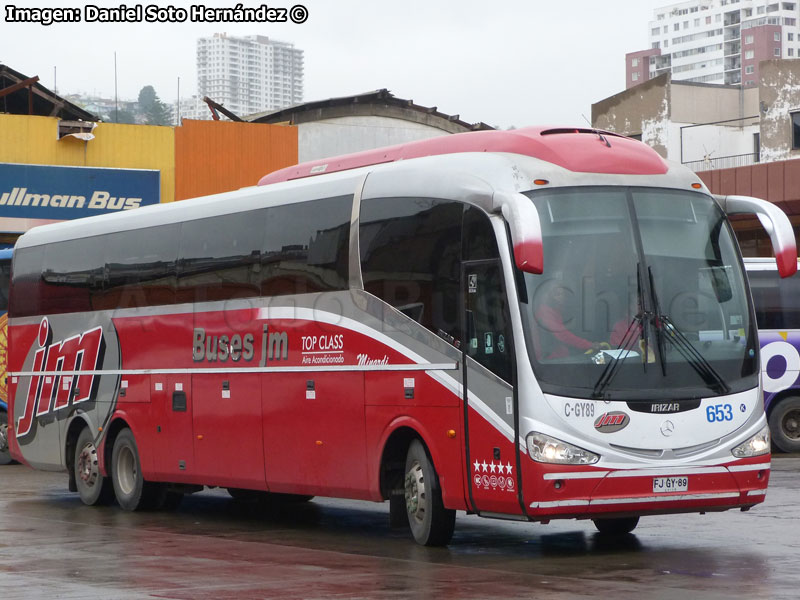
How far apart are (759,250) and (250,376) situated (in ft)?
74.4

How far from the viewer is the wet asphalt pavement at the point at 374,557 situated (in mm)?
10172

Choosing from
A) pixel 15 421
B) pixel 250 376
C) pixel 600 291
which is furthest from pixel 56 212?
pixel 600 291

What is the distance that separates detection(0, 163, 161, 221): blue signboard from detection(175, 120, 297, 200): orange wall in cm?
92

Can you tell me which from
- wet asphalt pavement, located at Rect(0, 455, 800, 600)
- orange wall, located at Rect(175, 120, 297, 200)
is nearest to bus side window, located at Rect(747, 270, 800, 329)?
wet asphalt pavement, located at Rect(0, 455, 800, 600)

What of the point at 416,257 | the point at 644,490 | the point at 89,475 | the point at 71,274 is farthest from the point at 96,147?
the point at 644,490

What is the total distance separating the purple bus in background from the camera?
2422 cm

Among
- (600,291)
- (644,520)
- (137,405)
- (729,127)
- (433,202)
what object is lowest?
(644,520)

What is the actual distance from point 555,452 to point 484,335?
1.22m

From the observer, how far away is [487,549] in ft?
42.2

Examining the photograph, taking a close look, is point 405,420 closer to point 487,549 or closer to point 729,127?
point 487,549

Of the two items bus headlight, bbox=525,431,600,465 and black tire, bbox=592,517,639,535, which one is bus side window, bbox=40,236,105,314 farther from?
bus headlight, bbox=525,431,600,465

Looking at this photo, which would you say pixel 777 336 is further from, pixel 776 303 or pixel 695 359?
pixel 695 359

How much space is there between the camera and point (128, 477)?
715 inches

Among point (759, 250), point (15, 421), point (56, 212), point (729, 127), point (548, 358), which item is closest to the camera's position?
point (548, 358)
